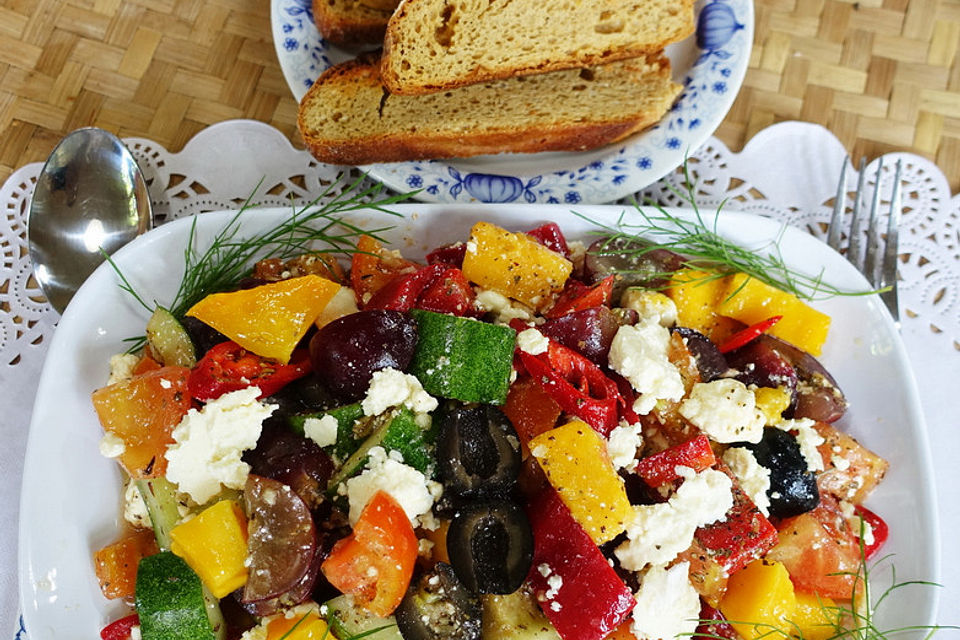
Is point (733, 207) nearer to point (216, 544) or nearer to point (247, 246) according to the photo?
point (247, 246)

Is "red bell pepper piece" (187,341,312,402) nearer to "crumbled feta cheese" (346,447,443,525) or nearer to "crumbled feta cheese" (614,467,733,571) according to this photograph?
"crumbled feta cheese" (346,447,443,525)

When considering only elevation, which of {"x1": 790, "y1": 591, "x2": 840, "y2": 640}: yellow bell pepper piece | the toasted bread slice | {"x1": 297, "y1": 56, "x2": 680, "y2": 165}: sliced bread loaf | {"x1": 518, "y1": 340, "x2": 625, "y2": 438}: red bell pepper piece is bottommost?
{"x1": 790, "y1": 591, "x2": 840, "y2": 640}: yellow bell pepper piece

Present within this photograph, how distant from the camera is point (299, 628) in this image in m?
1.90

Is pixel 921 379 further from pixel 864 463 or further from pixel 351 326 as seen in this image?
pixel 351 326

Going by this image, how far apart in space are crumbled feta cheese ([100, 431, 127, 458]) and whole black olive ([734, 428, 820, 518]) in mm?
1717

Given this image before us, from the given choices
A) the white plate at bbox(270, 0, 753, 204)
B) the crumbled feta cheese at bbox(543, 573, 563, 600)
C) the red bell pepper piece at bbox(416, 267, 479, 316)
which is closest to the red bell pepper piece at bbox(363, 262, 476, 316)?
the red bell pepper piece at bbox(416, 267, 479, 316)

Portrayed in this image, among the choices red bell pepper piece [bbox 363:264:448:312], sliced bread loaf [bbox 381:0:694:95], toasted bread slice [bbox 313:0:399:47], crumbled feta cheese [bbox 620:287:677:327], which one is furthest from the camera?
toasted bread slice [bbox 313:0:399:47]

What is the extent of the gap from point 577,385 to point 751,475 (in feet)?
1.76

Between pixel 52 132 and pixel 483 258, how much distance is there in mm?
1730

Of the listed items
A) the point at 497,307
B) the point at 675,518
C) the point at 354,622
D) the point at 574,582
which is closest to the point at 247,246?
the point at 497,307

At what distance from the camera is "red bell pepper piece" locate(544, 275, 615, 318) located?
2207mm

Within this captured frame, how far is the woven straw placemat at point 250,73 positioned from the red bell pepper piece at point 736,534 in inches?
58.2

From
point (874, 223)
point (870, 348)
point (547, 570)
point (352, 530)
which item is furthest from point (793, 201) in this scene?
point (352, 530)

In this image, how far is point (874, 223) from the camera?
2.77m
